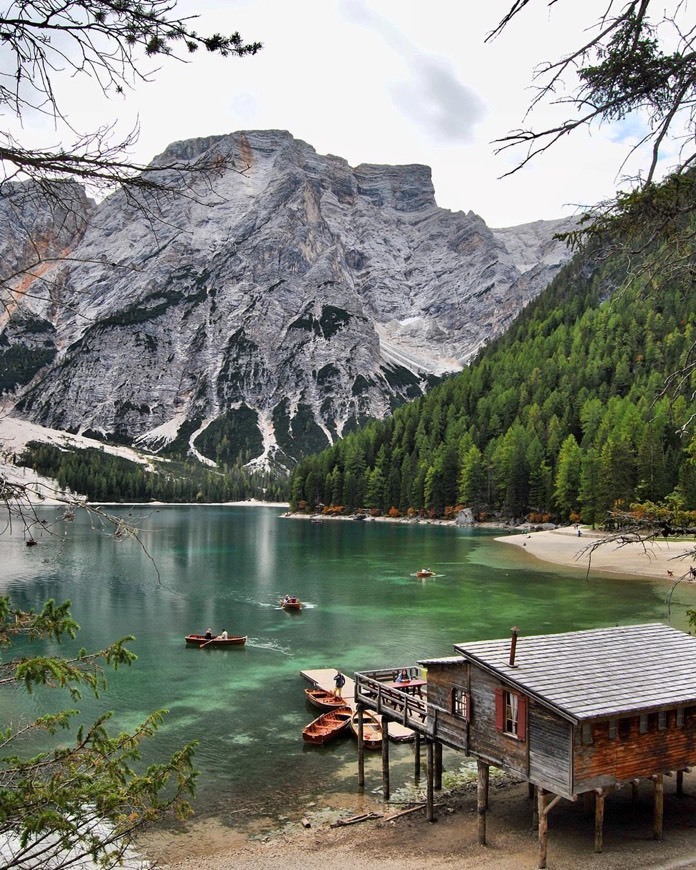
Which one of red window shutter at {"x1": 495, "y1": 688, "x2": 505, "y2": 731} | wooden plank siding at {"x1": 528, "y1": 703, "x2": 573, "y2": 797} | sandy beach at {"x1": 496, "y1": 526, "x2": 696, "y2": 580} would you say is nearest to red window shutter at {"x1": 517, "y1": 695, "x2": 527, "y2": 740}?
wooden plank siding at {"x1": 528, "y1": 703, "x2": 573, "y2": 797}

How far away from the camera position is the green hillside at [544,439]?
115375 millimetres

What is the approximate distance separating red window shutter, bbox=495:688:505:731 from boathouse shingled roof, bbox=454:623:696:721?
994 millimetres

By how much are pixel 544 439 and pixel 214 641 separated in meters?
119

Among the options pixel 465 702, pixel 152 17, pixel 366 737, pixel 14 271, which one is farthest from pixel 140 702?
pixel 152 17

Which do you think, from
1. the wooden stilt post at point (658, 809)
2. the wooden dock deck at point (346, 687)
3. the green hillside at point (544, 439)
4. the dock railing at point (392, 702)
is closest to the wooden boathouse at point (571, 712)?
the wooden stilt post at point (658, 809)

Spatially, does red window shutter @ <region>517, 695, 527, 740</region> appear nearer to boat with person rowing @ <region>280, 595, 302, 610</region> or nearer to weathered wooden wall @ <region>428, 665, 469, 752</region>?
weathered wooden wall @ <region>428, 665, 469, 752</region>

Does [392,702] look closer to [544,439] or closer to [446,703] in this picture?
[446,703]

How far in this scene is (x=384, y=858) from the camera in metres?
21.4

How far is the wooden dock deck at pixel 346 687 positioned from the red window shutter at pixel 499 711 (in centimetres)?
1142

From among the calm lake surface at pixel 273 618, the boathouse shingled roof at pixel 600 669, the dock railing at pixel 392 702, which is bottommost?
the calm lake surface at pixel 273 618

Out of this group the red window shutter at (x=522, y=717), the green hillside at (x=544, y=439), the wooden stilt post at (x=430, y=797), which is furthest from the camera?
the green hillside at (x=544, y=439)

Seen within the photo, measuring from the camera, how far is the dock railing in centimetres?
2628

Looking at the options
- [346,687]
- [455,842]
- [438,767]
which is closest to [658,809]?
[455,842]

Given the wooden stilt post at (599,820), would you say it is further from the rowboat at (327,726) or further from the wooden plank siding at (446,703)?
the rowboat at (327,726)
